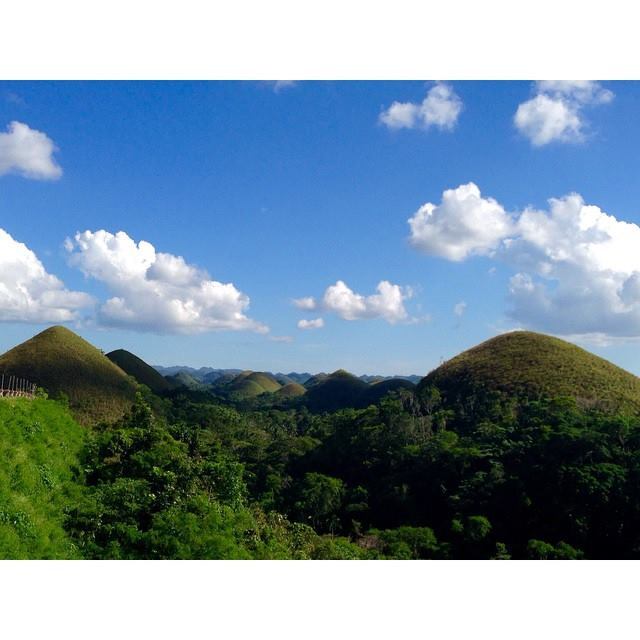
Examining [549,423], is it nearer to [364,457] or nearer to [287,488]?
[364,457]

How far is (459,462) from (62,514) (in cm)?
1694

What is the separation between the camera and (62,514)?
31.7 ft

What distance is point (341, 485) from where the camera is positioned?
976 inches

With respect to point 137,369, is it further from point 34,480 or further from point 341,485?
point 34,480

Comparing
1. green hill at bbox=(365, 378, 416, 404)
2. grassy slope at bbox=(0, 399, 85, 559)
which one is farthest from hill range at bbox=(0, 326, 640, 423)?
green hill at bbox=(365, 378, 416, 404)

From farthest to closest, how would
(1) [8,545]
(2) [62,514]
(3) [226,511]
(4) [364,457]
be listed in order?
(4) [364,457] < (3) [226,511] < (2) [62,514] < (1) [8,545]

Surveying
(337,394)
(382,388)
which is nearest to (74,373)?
(382,388)

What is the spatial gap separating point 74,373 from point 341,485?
22076 mm

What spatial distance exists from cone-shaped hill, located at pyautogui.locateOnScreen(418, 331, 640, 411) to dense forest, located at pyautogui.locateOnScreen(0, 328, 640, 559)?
0.96 metres

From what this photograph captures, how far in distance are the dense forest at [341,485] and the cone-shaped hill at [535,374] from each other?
0.96 metres

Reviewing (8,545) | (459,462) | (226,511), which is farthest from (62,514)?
(459,462)

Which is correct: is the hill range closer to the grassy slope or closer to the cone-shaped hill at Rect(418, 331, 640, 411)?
the cone-shaped hill at Rect(418, 331, 640, 411)

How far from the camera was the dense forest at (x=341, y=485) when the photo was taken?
31.0ft

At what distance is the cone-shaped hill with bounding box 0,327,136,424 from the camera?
34.9 metres
